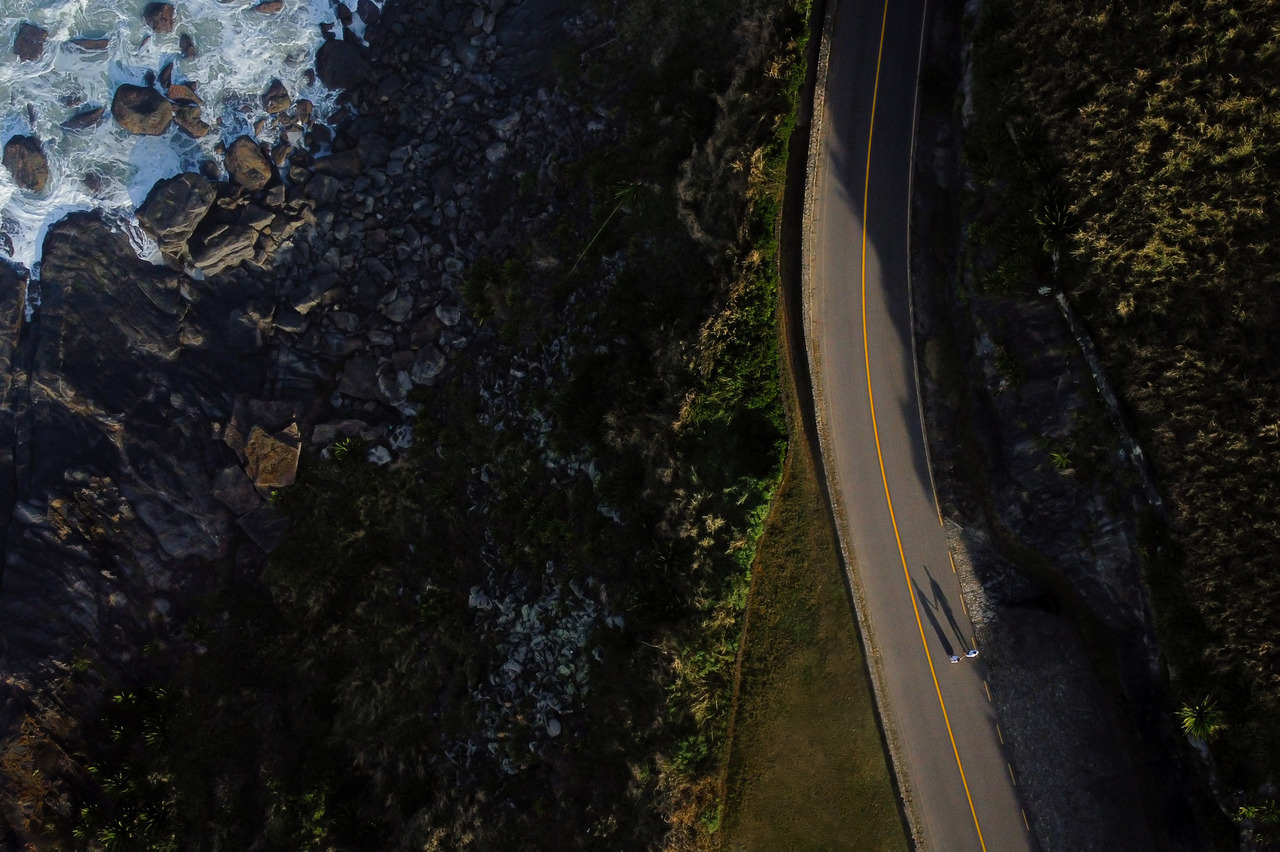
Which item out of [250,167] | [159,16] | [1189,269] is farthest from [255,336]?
[1189,269]

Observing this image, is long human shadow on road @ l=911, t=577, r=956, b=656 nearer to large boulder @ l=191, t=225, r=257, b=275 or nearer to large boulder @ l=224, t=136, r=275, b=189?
large boulder @ l=191, t=225, r=257, b=275

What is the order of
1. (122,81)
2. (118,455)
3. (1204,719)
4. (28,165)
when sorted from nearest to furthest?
(1204,719)
(118,455)
(122,81)
(28,165)

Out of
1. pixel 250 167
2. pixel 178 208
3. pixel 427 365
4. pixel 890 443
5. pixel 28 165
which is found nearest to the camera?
pixel 890 443

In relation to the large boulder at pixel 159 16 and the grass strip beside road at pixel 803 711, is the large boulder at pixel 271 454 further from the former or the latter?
the grass strip beside road at pixel 803 711

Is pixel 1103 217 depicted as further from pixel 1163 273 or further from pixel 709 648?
pixel 709 648

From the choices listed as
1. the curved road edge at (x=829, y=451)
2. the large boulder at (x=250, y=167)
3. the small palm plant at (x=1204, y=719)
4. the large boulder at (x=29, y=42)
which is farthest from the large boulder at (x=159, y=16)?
the small palm plant at (x=1204, y=719)

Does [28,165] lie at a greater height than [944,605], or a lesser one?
greater

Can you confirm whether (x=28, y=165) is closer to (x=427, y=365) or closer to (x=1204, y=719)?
(x=427, y=365)
